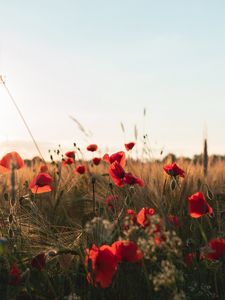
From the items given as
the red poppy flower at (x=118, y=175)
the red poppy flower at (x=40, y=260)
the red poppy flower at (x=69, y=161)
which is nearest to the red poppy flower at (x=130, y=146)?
the red poppy flower at (x=69, y=161)

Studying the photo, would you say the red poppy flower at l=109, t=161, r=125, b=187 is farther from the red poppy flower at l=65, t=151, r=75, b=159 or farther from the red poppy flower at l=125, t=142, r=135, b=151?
the red poppy flower at l=65, t=151, r=75, b=159

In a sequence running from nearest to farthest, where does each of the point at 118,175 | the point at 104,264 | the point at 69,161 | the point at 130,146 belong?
the point at 104,264, the point at 118,175, the point at 130,146, the point at 69,161

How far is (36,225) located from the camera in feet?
8.59

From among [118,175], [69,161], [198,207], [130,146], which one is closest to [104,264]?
[198,207]

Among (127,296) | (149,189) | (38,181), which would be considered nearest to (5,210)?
(38,181)

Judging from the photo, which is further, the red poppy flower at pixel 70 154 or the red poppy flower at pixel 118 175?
the red poppy flower at pixel 70 154

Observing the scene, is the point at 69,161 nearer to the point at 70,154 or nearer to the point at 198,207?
the point at 70,154

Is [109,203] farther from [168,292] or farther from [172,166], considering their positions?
[168,292]

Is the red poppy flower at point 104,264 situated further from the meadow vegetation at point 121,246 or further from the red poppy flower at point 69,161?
the red poppy flower at point 69,161

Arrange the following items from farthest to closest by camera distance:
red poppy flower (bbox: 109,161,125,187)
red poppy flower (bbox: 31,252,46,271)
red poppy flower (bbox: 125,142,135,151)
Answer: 1. red poppy flower (bbox: 125,142,135,151)
2. red poppy flower (bbox: 109,161,125,187)
3. red poppy flower (bbox: 31,252,46,271)

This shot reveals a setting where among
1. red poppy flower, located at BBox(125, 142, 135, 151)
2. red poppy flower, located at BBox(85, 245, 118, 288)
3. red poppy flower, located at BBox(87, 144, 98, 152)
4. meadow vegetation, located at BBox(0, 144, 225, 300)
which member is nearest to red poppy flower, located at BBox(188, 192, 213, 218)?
meadow vegetation, located at BBox(0, 144, 225, 300)

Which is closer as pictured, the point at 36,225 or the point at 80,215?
the point at 36,225

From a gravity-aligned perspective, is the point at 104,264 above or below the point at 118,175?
below

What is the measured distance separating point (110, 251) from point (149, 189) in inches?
42.2
